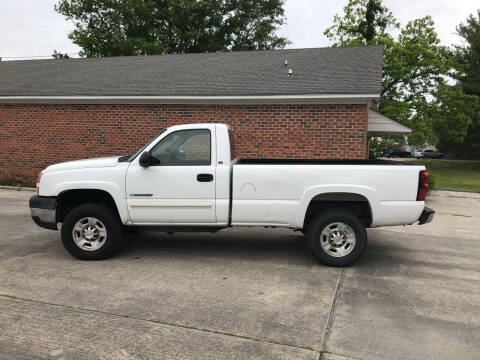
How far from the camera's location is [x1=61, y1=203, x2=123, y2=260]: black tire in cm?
564

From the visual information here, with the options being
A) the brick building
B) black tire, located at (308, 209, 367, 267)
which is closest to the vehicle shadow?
black tire, located at (308, 209, 367, 267)

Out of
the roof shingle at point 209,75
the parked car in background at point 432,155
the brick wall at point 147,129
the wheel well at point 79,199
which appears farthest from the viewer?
the parked car in background at point 432,155

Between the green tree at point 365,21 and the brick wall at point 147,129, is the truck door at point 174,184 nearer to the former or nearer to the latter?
the brick wall at point 147,129

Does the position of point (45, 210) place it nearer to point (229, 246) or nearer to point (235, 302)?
point (229, 246)

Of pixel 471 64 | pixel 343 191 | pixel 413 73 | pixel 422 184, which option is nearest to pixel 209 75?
pixel 343 191

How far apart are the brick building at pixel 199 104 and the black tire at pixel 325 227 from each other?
564 centimetres

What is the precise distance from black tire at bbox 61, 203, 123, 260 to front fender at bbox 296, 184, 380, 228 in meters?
2.59

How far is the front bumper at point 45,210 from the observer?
5.66 meters

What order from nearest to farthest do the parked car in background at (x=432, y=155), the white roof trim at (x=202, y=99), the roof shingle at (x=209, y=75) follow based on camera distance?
1. the white roof trim at (x=202, y=99)
2. the roof shingle at (x=209, y=75)
3. the parked car in background at (x=432, y=155)

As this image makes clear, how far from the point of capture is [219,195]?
5508 mm

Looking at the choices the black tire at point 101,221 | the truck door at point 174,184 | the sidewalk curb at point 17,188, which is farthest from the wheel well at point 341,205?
the sidewalk curb at point 17,188

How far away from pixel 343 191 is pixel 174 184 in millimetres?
2277

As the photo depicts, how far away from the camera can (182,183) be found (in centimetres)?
554

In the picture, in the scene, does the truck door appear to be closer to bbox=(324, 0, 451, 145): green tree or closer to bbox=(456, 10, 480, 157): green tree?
bbox=(324, 0, 451, 145): green tree
